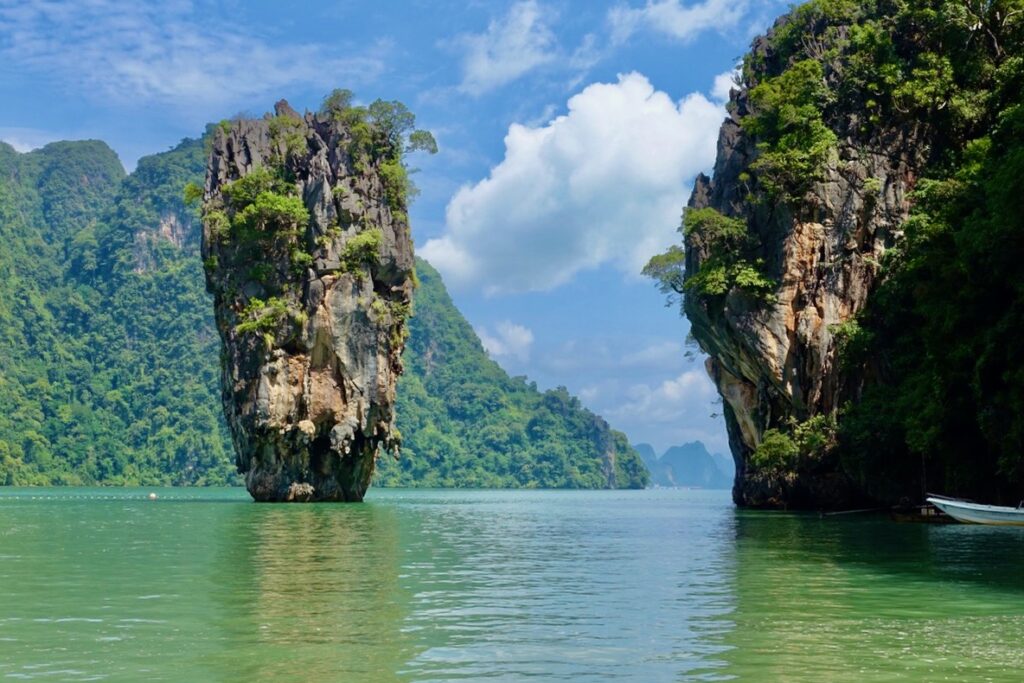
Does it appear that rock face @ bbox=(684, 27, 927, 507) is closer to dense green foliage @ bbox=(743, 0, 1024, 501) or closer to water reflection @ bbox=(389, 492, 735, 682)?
dense green foliage @ bbox=(743, 0, 1024, 501)

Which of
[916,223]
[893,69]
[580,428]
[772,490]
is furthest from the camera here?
[580,428]

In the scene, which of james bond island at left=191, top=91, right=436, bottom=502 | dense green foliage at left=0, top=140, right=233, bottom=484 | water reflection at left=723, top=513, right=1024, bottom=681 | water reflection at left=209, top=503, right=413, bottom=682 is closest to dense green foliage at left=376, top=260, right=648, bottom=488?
dense green foliage at left=0, top=140, right=233, bottom=484

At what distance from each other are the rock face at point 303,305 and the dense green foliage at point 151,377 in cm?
6522

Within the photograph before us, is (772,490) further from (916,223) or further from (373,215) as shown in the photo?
(373,215)

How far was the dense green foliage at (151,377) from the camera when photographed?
5089 inches

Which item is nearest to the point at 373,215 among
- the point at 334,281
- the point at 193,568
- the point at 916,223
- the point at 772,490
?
the point at 334,281

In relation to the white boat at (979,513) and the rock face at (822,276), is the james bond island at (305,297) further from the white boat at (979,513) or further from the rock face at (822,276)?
the white boat at (979,513)

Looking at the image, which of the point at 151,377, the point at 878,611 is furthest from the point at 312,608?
the point at 151,377

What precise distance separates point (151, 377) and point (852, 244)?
121480mm

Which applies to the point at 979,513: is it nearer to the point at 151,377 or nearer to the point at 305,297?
the point at 305,297

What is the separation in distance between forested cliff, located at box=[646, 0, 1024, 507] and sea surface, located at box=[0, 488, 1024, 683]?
10.4 meters

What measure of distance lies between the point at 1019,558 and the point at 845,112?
95.4ft

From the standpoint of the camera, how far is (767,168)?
44781 mm

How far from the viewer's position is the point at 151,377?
485ft
